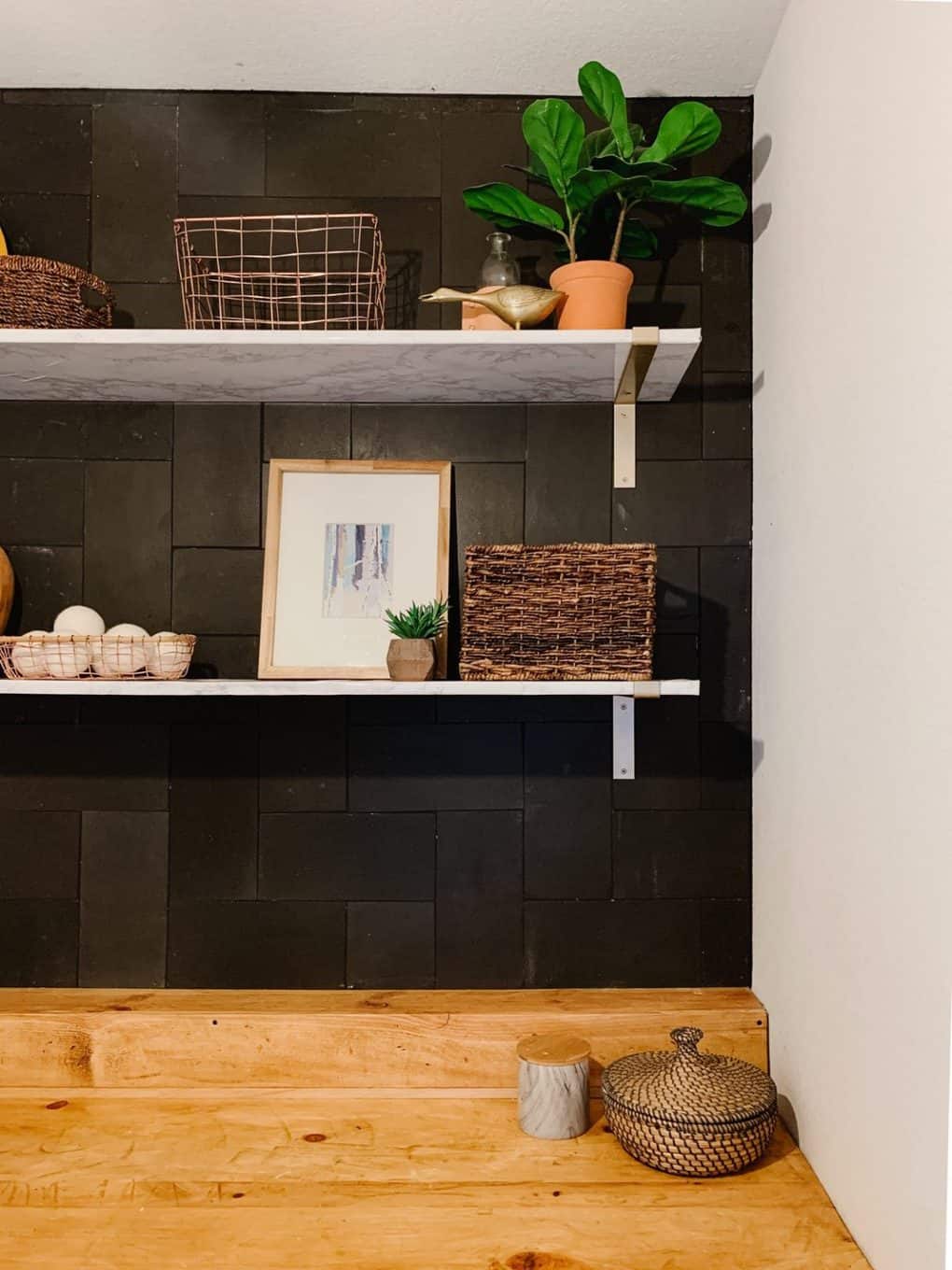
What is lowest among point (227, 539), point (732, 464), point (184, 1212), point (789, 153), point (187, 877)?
point (184, 1212)

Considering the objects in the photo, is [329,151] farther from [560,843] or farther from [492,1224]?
[492,1224]

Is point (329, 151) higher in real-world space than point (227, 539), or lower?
higher

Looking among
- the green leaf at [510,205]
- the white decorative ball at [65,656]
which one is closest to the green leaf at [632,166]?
the green leaf at [510,205]

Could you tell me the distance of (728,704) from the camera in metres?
1.83

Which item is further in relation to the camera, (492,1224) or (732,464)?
(732,464)

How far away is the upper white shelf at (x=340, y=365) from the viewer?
1.53m

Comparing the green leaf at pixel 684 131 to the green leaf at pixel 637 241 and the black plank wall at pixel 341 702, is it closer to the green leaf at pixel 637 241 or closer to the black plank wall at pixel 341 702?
the green leaf at pixel 637 241

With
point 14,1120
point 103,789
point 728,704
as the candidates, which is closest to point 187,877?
point 103,789

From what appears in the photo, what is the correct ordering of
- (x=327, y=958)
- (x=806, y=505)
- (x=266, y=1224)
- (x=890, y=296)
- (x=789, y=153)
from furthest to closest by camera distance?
(x=327, y=958)
(x=789, y=153)
(x=806, y=505)
(x=266, y=1224)
(x=890, y=296)

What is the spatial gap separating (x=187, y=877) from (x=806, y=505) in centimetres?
116

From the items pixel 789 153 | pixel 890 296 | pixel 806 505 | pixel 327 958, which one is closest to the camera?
pixel 890 296

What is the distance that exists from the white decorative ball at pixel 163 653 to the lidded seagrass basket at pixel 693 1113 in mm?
866

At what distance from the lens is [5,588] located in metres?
1.77


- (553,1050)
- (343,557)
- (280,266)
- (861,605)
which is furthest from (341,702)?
(861,605)
